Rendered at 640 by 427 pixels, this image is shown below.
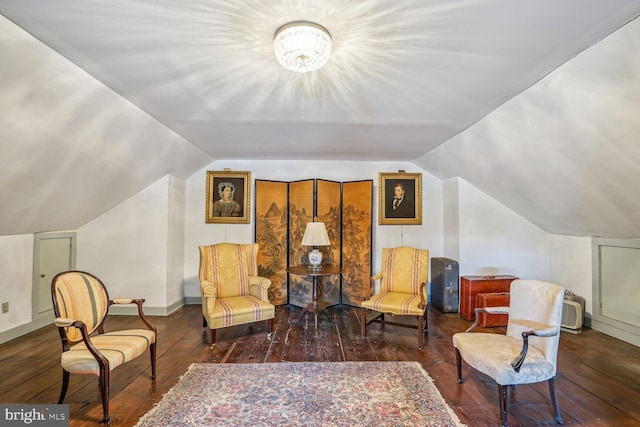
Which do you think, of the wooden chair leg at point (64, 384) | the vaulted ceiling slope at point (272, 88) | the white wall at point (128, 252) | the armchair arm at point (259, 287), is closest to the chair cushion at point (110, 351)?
the wooden chair leg at point (64, 384)

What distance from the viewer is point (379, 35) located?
5.88 ft

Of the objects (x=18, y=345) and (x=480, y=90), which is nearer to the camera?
(x=480, y=90)

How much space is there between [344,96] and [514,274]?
396 cm

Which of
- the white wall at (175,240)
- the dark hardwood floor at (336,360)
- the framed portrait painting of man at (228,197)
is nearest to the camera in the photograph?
the dark hardwood floor at (336,360)

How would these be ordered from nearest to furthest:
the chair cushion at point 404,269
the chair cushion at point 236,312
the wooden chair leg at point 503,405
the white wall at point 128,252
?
the wooden chair leg at point 503,405, the chair cushion at point 236,312, the chair cushion at point 404,269, the white wall at point 128,252

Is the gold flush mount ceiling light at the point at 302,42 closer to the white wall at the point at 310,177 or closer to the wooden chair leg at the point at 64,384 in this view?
the wooden chair leg at the point at 64,384

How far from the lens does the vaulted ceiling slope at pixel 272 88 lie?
1.62 meters

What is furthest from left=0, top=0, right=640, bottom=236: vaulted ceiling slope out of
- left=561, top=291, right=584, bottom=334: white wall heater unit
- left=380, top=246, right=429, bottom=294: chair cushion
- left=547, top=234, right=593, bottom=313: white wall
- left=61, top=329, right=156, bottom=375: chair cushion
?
left=61, top=329, right=156, bottom=375: chair cushion

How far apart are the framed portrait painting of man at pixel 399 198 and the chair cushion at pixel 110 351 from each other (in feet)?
12.5

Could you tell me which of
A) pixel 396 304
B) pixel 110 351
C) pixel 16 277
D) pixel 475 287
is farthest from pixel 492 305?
pixel 16 277

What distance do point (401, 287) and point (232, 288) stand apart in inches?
85.7

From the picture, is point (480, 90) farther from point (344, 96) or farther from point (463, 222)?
point (463, 222)

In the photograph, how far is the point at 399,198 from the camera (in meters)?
5.28

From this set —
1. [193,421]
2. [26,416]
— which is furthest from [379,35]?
[26,416]
